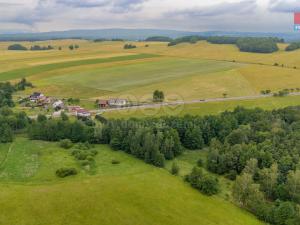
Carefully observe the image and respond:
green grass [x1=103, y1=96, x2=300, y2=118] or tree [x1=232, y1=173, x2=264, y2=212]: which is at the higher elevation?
green grass [x1=103, y1=96, x2=300, y2=118]

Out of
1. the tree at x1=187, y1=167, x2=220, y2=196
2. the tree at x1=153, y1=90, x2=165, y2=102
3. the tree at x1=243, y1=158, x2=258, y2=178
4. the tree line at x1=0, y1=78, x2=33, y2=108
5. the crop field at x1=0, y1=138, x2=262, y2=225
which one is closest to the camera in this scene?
the crop field at x1=0, y1=138, x2=262, y2=225

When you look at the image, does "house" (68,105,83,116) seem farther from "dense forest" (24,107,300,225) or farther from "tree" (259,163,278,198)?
"tree" (259,163,278,198)

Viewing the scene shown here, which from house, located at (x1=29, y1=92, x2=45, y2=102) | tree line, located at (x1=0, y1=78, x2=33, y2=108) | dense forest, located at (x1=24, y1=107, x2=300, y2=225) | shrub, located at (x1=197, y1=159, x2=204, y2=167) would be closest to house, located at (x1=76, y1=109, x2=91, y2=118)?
dense forest, located at (x1=24, y1=107, x2=300, y2=225)

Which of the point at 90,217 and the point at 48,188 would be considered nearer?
the point at 90,217

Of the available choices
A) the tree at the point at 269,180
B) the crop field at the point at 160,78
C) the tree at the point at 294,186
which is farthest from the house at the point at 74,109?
the tree at the point at 294,186

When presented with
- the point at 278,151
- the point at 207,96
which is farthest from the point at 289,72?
the point at 278,151

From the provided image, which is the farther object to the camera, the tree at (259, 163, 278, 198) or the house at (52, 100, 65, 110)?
the house at (52, 100, 65, 110)

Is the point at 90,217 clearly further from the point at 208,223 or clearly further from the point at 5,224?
the point at 208,223
